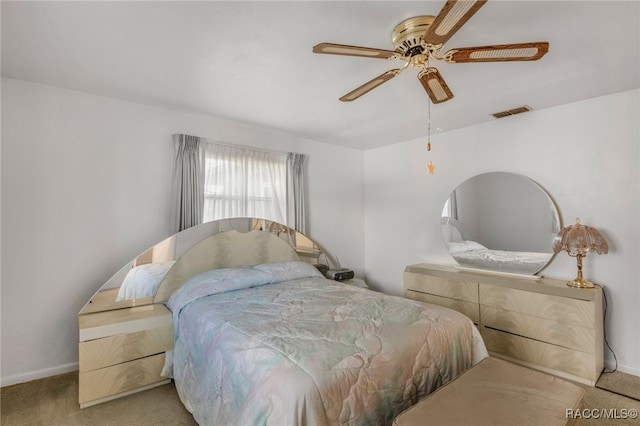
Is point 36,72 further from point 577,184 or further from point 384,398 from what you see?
point 577,184

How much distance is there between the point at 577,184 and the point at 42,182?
4864 mm

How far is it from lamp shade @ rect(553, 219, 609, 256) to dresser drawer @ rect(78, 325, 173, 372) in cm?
357

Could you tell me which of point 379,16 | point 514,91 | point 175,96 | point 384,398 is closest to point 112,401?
point 384,398

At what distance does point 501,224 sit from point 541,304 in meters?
0.98

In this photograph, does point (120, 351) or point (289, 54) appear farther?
point (120, 351)

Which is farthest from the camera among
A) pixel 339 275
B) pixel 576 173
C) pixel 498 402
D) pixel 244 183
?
pixel 339 275

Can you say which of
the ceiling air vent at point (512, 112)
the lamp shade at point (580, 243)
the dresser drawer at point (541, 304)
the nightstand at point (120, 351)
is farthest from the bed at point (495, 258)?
the nightstand at point (120, 351)

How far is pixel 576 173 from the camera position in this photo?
9.64ft

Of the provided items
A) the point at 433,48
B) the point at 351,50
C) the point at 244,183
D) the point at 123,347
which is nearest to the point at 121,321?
the point at 123,347

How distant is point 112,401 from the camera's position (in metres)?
2.23

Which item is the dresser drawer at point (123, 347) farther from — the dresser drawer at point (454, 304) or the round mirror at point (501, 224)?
the round mirror at point (501, 224)

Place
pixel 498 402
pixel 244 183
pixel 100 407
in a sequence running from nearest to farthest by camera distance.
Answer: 1. pixel 498 402
2. pixel 100 407
3. pixel 244 183

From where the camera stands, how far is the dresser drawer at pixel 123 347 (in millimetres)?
2145

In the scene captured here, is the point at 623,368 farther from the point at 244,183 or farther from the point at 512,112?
the point at 244,183
